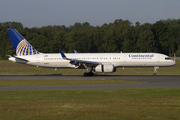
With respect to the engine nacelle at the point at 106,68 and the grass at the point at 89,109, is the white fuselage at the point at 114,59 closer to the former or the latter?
the engine nacelle at the point at 106,68

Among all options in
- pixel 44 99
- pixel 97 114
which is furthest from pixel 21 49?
pixel 97 114

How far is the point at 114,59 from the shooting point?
119 feet

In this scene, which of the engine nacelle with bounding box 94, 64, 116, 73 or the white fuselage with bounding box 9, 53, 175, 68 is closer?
the engine nacelle with bounding box 94, 64, 116, 73

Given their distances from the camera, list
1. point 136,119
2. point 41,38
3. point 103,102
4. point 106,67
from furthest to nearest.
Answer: point 41,38
point 106,67
point 103,102
point 136,119

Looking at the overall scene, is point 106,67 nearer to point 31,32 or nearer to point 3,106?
point 3,106

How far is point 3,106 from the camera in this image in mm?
13547

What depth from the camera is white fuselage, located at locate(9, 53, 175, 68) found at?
117ft

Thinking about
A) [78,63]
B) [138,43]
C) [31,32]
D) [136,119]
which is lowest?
[136,119]

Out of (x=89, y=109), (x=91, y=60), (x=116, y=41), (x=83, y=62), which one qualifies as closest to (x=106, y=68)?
(x=83, y=62)

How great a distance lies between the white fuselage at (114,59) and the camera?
3581cm

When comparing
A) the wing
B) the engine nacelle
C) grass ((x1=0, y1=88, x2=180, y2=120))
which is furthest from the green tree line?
grass ((x1=0, y1=88, x2=180, y2=120))

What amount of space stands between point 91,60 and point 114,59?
11.4 ft

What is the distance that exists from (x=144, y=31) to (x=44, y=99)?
8432 centimetres

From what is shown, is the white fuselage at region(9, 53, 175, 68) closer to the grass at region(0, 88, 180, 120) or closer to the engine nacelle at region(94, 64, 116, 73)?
the engine nacelle at region(94, 64, 116, 73)
